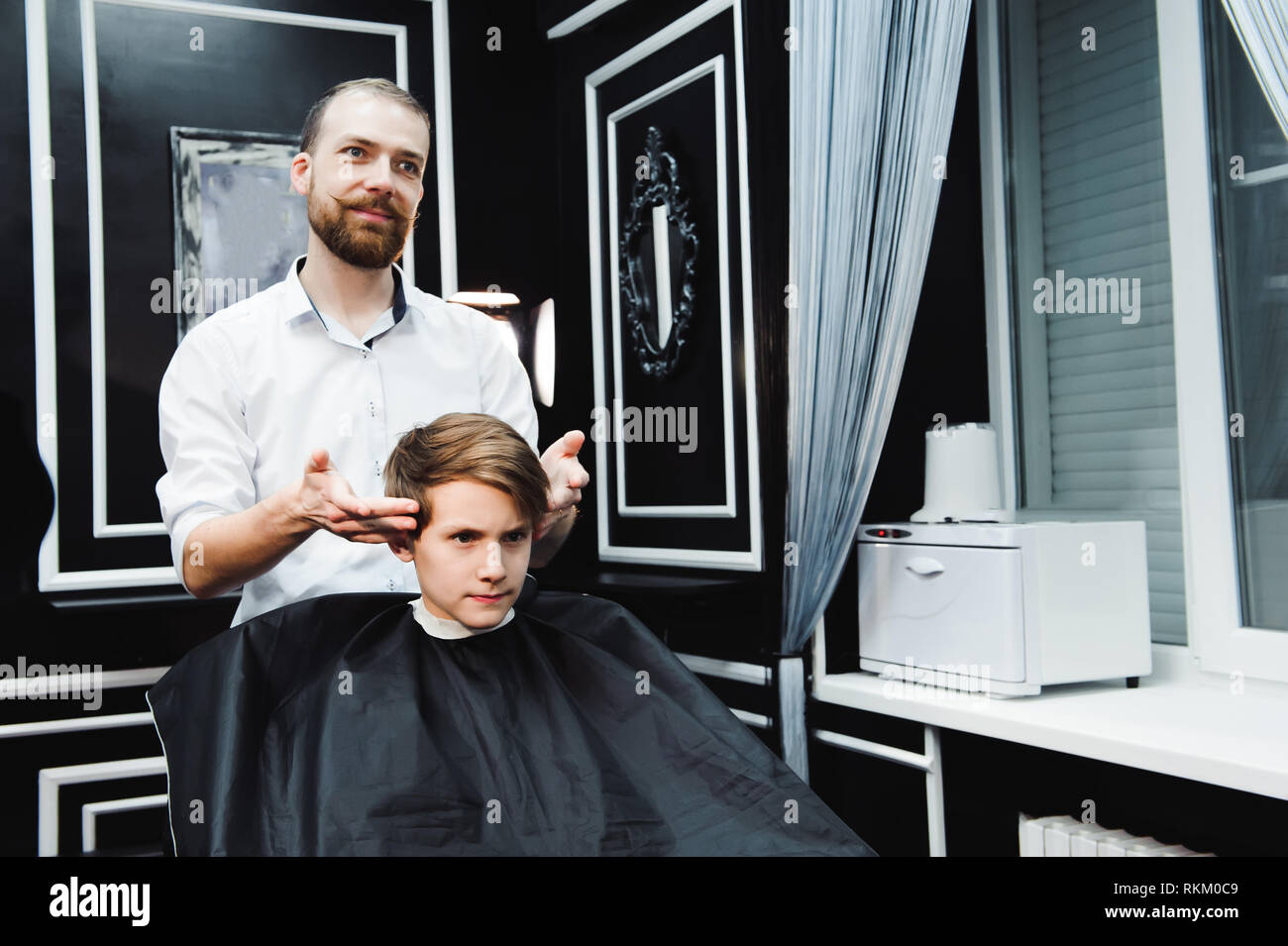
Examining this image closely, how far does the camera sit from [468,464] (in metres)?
1.54

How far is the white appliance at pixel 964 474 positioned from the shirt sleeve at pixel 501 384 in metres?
0.93

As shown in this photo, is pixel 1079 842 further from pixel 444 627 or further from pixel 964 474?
pixel 444 627

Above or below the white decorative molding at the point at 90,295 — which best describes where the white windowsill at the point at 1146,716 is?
below

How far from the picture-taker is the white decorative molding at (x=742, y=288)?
262cm

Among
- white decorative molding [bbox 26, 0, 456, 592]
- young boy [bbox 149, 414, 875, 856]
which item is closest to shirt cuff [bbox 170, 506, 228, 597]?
young boy [bbox 149, 414, 875, 856]

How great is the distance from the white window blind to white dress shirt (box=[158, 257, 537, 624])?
147cm

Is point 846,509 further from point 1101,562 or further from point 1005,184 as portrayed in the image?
point 1005,184

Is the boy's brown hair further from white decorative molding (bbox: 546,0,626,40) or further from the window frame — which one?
white decorative molding (bbox: 546,0,626,40)

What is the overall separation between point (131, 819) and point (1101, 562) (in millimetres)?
2325

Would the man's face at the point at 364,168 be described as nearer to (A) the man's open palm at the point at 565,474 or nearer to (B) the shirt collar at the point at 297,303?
(B) the shirt collar at the point at 297,303

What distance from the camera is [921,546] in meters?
2.32

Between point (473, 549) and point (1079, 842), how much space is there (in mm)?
1213

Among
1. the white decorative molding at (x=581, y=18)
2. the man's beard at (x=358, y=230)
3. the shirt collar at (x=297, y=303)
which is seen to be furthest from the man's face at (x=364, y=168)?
the white decorative molding at (x=581, y=18)
